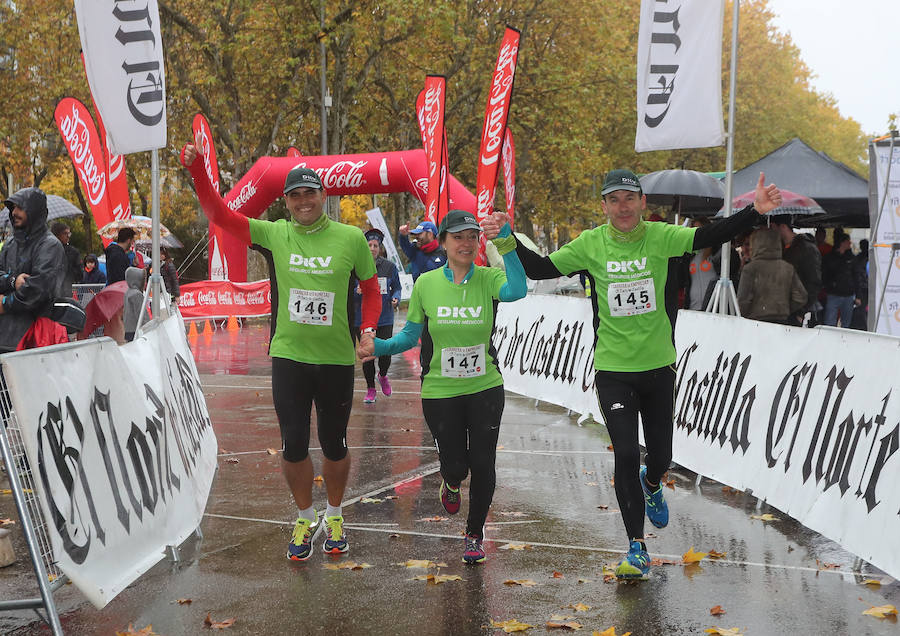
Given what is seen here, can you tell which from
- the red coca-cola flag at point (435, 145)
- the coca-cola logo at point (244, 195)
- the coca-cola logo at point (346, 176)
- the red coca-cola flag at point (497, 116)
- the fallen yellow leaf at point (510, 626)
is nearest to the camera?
the fallen yellow leaf at point (510, 626)

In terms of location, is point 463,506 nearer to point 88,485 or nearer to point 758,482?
point 758,482

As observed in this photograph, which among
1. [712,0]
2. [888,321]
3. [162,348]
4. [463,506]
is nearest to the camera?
[162,348]

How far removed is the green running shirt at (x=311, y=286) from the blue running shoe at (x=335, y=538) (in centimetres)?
91

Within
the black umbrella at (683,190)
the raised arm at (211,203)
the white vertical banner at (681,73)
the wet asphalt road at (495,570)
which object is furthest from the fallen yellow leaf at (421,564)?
the black umbrella at (683,190)

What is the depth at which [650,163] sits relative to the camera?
51.8 metres

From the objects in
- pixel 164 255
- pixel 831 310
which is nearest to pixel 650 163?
pixel 164 255

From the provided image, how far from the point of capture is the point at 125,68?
8227mm

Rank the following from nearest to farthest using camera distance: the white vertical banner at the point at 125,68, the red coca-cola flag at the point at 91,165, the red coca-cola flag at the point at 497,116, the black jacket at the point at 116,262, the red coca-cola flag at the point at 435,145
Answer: the white vertical banner at the point at 125,68, the red coca-cola flag at the point at 497,116, the black jacket at the point at 116,262, the red coca-cola flag at the point at 435,145, the red coca-cola flag at the point at 91,165

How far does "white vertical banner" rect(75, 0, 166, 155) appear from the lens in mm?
8109

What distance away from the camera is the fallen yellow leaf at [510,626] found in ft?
16.0

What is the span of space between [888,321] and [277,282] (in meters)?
8.82

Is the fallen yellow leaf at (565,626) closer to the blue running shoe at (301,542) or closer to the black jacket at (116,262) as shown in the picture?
the blue running shoe at (301,542)

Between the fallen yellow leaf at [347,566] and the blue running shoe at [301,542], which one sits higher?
the blue running shoe at [301,542]

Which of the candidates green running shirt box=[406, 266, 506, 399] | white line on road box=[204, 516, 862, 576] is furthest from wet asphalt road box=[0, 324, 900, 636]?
green running shirt box=[406, 266, 506, 399]
